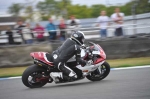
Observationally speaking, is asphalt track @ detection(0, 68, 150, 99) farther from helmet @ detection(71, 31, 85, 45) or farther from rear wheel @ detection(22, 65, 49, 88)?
helmet @ detection(71, 31, 85, 45)

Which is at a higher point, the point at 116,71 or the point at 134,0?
the point at 134,0

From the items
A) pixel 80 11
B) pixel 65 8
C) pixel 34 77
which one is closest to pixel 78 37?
pixel 34 77

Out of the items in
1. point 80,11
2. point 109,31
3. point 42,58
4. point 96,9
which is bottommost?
point 109,31

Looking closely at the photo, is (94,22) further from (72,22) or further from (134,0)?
(134,0)

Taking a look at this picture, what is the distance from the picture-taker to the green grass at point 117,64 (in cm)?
1029

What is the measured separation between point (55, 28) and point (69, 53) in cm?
495

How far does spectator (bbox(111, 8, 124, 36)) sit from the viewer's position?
40.4 ft

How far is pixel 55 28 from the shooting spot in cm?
1252

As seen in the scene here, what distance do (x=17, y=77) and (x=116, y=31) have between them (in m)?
4.73

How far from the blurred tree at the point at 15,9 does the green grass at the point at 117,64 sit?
3054mm

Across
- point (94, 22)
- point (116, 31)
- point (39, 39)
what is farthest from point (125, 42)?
point (39, 39)

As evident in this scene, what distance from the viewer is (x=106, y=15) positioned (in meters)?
13.1

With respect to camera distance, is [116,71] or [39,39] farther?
[39,39]

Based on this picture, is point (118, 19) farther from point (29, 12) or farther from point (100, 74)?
point (100, 74)
